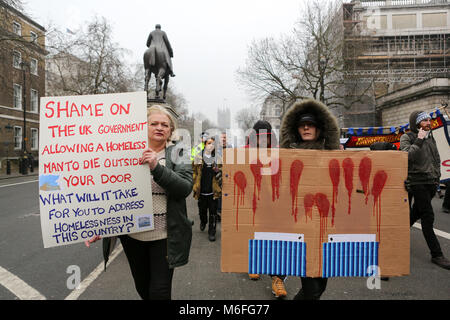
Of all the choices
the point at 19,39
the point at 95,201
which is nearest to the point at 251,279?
the point at 95,201

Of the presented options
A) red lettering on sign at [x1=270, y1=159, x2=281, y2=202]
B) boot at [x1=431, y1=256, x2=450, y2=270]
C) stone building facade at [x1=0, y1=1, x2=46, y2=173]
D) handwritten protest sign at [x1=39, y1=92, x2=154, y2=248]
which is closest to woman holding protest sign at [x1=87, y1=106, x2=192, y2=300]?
handwritten protest sign at [x1=39, y1=92, x2=154, y2=248]

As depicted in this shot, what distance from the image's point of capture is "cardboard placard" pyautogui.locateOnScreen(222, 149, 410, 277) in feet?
6.20

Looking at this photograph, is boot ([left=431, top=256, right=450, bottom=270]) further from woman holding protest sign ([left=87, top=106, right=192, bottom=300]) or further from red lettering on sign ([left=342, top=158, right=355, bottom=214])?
woman holding protest sign ([left=87, top=106, right=192, bottom=300])

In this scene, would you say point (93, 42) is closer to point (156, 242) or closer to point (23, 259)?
point (23, 259)

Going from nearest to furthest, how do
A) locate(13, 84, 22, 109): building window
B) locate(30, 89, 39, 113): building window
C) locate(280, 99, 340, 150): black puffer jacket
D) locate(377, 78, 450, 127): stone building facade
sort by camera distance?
1. locate(280, 99, 340, 150): black puffer jacket
2. locate(377, 78, 450, 127): stone building facade
3. locate(13, 84, 22, 109): building window
4. locate(30, 89, 39, 113): building window

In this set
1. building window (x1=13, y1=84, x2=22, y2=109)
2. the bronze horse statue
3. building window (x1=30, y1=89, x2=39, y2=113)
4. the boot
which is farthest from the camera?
building window (x1=30, y1=89, x2=39, y2=113)

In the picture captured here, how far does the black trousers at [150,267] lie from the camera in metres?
1.94

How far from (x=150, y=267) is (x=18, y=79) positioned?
27.1 m

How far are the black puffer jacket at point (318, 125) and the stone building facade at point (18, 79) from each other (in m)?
16.0

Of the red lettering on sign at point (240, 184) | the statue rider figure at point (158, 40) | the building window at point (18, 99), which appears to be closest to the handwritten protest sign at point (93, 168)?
the red lettering on sign at point (240, 184)

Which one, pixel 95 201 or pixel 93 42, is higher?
pixel 93 42

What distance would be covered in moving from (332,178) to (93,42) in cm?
3144

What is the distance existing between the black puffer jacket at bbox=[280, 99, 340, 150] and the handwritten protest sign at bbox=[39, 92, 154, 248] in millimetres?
1170
